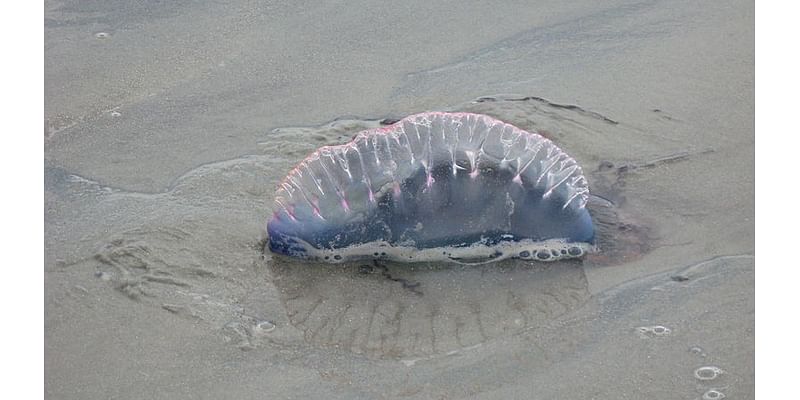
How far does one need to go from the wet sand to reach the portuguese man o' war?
9cm

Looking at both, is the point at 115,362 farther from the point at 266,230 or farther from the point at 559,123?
the point at 559,123

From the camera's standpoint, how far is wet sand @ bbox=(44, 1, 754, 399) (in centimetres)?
360

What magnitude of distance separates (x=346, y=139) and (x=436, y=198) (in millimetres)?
722

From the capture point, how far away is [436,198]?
4055 millimetres

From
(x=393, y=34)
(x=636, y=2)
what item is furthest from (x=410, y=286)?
(x=636, y=2)

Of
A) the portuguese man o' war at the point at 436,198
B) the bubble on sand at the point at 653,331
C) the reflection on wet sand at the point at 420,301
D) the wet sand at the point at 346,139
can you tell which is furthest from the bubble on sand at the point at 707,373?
the portuguese man o' war at the point at 436,198

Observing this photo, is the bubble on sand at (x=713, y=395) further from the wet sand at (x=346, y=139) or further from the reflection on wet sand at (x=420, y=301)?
the reflection on wet sand at (x=420, y=301)

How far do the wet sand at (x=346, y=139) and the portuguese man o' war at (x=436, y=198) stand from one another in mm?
91

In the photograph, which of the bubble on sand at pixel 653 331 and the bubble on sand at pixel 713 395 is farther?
the bubble on sand at pixel 653 331

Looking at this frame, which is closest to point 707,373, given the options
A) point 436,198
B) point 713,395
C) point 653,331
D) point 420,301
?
point 713,395

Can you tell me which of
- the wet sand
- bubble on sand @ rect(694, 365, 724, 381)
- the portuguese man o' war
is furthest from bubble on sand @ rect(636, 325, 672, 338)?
the portuguese man o' war

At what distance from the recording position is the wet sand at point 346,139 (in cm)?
360

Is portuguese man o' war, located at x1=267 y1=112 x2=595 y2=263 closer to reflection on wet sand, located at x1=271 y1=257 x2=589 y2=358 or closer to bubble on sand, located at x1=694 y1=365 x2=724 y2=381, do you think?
reflection on wet sand, located at x1=271 y1=257 x2=589 y2=358

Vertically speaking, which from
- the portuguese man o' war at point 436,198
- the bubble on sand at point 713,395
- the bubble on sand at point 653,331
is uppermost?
the portuguese man o' war at point 436,198
